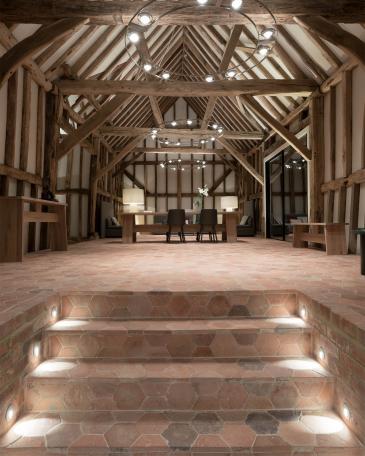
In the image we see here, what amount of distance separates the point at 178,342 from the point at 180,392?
37 cm

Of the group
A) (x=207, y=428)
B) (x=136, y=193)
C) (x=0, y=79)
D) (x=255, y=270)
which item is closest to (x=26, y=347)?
(x=207, y=428)

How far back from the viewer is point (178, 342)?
2.25m

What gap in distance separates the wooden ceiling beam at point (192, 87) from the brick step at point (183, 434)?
6.63 meters

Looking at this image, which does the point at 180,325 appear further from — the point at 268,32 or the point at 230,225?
the point at 230,225

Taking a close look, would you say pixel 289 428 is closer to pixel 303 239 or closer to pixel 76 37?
pixel 303 239

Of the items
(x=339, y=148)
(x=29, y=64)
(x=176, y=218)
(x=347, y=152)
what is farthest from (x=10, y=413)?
(x=176, y=218)

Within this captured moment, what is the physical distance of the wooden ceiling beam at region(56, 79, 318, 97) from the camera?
23.5 feet

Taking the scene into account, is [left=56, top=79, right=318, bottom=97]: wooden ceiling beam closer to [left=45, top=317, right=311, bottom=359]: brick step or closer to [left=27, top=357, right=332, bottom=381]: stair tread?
[left=45, top=317, right=311, bottom=359]: brick step

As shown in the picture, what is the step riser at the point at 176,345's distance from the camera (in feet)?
7.31

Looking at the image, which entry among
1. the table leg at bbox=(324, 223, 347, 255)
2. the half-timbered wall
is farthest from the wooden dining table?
the table leg at bbox=(324, 223, 347, 255)

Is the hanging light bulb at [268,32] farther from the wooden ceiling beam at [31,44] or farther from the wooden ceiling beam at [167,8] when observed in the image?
the wooden ceiling beam at [31,44]

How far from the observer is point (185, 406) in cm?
190

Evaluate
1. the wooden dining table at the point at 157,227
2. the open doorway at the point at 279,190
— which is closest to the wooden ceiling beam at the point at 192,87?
the open doorway at the point at 279,190

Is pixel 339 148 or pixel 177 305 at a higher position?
pixel 339 148
